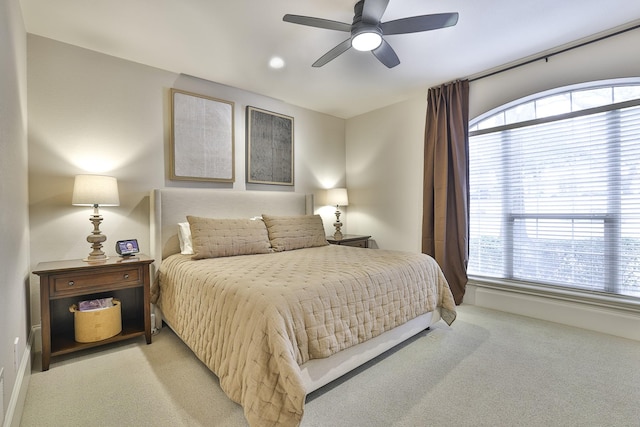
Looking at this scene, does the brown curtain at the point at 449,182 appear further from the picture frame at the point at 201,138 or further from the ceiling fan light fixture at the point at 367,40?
the picture frame at the point at 201,138

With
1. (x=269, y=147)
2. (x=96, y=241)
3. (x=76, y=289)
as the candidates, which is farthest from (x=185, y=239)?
(x=269, y=147)

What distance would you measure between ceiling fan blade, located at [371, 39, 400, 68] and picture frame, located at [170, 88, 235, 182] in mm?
1957

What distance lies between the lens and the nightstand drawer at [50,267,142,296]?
86.6 inches

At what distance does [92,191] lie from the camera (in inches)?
95.0

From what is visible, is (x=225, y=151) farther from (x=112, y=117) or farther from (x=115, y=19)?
(x=115, y=19)

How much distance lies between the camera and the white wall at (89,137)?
253 centimetres

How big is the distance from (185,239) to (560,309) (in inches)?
152

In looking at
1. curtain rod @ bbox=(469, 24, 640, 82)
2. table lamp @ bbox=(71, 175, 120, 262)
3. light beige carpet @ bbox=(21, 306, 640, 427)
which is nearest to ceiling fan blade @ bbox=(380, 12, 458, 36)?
curtain rod @ bbox=(469, 24, 640, 82)

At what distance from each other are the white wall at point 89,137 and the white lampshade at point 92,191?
1.22 feet

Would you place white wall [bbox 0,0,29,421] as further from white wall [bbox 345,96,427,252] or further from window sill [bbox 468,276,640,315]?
window sill [bbox 468,276,640,315]

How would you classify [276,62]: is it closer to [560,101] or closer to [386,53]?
[386,53]

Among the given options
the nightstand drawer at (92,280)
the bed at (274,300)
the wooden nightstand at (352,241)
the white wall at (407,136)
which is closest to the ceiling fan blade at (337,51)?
the bed at (274,300)

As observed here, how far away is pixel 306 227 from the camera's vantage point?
3586mm

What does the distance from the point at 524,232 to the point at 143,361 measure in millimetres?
3933
